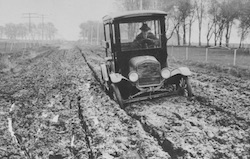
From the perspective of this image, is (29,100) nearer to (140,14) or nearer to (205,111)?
(140,14)

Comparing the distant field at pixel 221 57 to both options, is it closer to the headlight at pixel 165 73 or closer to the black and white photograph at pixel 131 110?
the black and white photograph at pixel 131 110

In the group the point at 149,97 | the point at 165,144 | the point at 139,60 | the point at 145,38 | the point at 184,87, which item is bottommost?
the point at 165,144

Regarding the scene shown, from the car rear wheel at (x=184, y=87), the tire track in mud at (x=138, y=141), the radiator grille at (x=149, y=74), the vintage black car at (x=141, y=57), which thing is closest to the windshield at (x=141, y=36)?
the vintage black car at (x=141, y=57)

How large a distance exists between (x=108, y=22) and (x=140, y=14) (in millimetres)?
960

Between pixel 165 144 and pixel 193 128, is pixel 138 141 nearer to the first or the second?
pixel 165 144

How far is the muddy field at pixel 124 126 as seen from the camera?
4340 mm

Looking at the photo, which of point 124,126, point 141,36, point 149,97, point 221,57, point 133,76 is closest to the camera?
point 124,126

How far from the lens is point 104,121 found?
5.75m

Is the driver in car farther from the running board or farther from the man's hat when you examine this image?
the running board

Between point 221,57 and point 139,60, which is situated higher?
point 139,60

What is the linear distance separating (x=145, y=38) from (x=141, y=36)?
0.12 m

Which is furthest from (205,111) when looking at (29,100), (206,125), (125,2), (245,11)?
(125,2)

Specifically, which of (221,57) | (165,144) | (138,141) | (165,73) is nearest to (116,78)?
(165,73)

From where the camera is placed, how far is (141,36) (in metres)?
7.57
